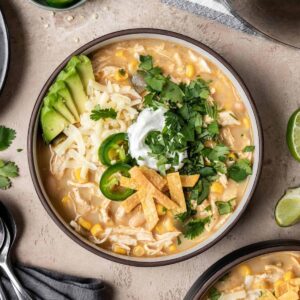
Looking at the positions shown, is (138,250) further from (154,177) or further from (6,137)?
(6,137)

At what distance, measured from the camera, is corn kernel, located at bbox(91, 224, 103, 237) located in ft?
9.42

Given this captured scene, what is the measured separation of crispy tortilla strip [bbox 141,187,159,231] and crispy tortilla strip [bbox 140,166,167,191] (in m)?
0.04

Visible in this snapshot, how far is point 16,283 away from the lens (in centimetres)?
296

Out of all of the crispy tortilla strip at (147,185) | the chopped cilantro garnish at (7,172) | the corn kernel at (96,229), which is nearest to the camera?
the crispy tortilla strip at (147,185)

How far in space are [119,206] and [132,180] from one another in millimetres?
173

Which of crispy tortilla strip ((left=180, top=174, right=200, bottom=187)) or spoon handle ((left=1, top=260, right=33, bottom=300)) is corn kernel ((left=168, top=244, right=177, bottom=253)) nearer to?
crispy tortilla strip ((left=180, top=174, right=200, bottom=187))

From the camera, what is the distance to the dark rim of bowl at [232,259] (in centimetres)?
281

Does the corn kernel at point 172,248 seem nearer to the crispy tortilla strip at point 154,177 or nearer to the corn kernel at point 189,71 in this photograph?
the crispy tortilla strip at point 154,177

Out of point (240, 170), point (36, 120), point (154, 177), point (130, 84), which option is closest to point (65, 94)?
point (36, 120)

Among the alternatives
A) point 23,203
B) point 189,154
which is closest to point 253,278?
point 189,154

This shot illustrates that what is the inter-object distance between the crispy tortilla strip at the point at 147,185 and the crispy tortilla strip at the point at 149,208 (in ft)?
0.05

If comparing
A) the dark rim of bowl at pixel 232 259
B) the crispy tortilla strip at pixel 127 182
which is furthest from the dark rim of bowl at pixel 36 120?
the crispy tortilla strip at pixel 127 182

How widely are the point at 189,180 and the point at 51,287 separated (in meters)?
0.87

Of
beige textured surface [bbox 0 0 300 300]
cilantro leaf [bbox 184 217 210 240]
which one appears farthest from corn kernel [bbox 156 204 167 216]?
beige textured surface [bbox 0 0 300 300]
